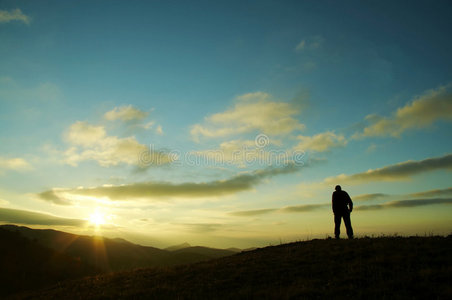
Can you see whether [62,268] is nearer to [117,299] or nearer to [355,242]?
[117,299]

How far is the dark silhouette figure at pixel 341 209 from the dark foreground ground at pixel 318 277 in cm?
266

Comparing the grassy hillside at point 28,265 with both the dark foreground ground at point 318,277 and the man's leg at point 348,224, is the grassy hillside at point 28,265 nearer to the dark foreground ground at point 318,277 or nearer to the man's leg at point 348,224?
the dark foreground ground at point 318,277

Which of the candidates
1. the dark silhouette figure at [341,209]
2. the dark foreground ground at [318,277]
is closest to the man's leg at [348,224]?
the dark silhouette figure at [341,209]

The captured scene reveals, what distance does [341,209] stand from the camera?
62.1 feet

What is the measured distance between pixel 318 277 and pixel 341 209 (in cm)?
883

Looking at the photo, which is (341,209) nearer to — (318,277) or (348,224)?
(348,224)

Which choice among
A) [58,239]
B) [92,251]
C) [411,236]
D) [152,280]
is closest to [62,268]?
[152,280]

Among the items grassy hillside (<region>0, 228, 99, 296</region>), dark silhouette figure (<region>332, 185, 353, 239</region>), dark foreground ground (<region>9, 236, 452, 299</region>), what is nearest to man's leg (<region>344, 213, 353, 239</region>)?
dark silhouette figure (<region>332, 185, 353, 239</region>)

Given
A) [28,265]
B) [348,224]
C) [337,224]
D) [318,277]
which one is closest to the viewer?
[318,277]

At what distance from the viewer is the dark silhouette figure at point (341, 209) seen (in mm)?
18875

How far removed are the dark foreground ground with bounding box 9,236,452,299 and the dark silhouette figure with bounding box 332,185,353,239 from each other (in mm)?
2658

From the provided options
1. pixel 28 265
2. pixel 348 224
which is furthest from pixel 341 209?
pixel 28 265

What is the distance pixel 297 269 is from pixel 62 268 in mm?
82215

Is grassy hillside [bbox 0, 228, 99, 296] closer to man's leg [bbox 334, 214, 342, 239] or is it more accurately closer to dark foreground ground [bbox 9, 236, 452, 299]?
dark foreground ground [bbox 9, 236, 452, 299]
